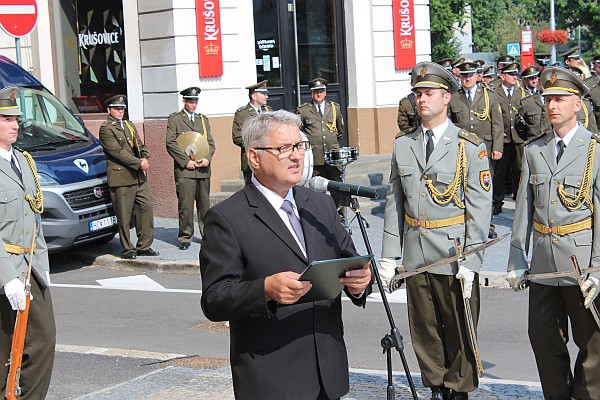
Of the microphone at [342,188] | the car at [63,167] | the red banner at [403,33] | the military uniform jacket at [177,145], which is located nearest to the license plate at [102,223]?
the car at [63,167]

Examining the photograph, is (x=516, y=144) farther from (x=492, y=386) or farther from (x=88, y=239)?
(x=492, y=386)

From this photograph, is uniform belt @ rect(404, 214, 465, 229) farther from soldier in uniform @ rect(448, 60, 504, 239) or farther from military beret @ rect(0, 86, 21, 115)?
soldier in uniform @ rect(448, 60, 504, 239)

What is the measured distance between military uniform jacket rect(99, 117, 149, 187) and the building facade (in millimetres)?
3112

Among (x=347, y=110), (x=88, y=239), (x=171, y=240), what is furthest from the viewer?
(x=347, y=110)

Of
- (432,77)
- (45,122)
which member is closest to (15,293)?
(432,77)

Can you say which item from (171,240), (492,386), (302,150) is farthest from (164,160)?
(302,150)

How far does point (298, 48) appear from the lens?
18.6 meters

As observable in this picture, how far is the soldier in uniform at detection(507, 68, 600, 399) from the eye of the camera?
20.1 ft

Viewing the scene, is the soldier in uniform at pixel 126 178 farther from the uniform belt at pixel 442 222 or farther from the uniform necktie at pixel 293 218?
the uniform necktie at pixel 293 218

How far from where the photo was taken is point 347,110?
61.7 feet

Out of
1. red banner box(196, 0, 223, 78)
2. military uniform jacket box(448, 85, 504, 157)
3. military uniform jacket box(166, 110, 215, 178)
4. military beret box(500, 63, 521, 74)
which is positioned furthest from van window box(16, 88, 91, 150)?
military beret box(500, 63, 521, 74)

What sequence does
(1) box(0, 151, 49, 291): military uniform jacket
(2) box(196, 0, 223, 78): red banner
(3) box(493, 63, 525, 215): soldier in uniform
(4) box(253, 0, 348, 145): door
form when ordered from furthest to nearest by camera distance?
(4) box(253, 0, 348, 145): door, (2) box(196, 0, 223, 78): red banner, (3) box(493, 63, 525, 215): soldier in uniform, (1) box(0, 151, 49, 291): military uniform jacket

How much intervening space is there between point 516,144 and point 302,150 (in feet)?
39.7

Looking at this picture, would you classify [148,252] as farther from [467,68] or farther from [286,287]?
[286,287]
